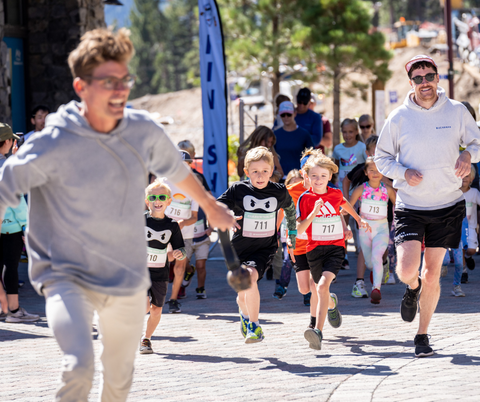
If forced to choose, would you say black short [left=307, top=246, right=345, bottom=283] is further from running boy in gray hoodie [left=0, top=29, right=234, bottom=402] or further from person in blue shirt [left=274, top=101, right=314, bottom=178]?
person in blue shirt [left=274, top=101, right=314, bottom=178]

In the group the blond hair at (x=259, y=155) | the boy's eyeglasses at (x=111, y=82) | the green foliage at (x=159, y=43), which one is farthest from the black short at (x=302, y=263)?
the green foliage at (x=159, y=43)

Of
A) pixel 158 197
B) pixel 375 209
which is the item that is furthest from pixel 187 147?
pixel 158 197

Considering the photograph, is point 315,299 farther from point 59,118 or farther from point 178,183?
point 59,118

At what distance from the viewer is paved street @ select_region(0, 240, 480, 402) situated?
15.6ft

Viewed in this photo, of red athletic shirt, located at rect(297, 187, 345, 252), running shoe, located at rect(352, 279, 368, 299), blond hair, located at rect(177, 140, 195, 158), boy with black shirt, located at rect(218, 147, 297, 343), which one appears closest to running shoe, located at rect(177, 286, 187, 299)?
blond hair, located at rect(177, 140, 195, 158)

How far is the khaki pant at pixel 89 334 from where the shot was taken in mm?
3091

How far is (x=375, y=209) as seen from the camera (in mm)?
8219

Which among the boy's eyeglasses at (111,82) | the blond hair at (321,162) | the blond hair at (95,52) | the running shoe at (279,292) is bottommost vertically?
the running shoe at (279,292)

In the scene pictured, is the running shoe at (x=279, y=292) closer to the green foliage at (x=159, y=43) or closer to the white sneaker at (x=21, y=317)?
the white sneaker at (x=21, y=317)

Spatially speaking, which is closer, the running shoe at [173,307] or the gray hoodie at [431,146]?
the gray hoodie at [431,146]

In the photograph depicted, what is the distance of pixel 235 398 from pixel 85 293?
69.0 inches

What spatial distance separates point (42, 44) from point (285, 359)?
360 inches

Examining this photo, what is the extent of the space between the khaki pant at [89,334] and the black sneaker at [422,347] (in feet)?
8.98

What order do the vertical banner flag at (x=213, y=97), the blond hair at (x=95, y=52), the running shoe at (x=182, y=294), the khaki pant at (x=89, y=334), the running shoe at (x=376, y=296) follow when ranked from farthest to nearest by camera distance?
1. the vertical banner flag at (x=213, y=97)
2. the running shoe at (x=182, y=294)
3. the running shoe at (x=376, y=296)
4. the blond hair at (x=95, y=52)
5. the khaki pant at (x=89, y=334)
